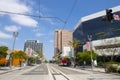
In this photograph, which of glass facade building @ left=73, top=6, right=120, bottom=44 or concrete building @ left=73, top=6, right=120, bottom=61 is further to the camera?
glass facade building @ left=73, top=6, right=120, bottom=44

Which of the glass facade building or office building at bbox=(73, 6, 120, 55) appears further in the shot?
the glass facade building

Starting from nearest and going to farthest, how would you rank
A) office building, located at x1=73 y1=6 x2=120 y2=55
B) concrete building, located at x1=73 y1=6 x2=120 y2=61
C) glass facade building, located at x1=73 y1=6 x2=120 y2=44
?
concrete building, located at x1=73 y1=6 x2=120 y2=61
office building, located at x1=73 y1=6 x2=120 y2=55
glass facade building, located at x1=73 y1=6 x2=120 y2=44

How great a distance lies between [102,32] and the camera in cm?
8975

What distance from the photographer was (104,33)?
88.8 metres

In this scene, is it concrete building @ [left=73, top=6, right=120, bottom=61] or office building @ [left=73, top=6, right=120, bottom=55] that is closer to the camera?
concrete building @ [left=73, top=6, right=120, bottom=61]

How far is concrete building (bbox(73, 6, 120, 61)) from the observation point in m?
75.6

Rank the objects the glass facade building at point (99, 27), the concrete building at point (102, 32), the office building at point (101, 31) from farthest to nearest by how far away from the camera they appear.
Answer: the glass facade building at point (99, 27), the office building at point (101, 31), the concrete building at point (102, 32)

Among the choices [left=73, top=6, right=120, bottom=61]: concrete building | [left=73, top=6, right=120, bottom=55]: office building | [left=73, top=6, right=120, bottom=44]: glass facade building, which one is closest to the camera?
[left=73, top=6, right=120, bottom=61]: concrete building

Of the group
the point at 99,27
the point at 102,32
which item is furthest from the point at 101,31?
the point at 99,27

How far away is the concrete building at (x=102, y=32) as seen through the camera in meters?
75.6

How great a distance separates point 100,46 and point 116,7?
15.7 metres

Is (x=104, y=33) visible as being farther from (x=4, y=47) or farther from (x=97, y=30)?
(x=4, y=47)

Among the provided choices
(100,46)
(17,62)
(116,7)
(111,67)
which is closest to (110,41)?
(100,46)

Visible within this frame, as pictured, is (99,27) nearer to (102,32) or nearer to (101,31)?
(101,31)
